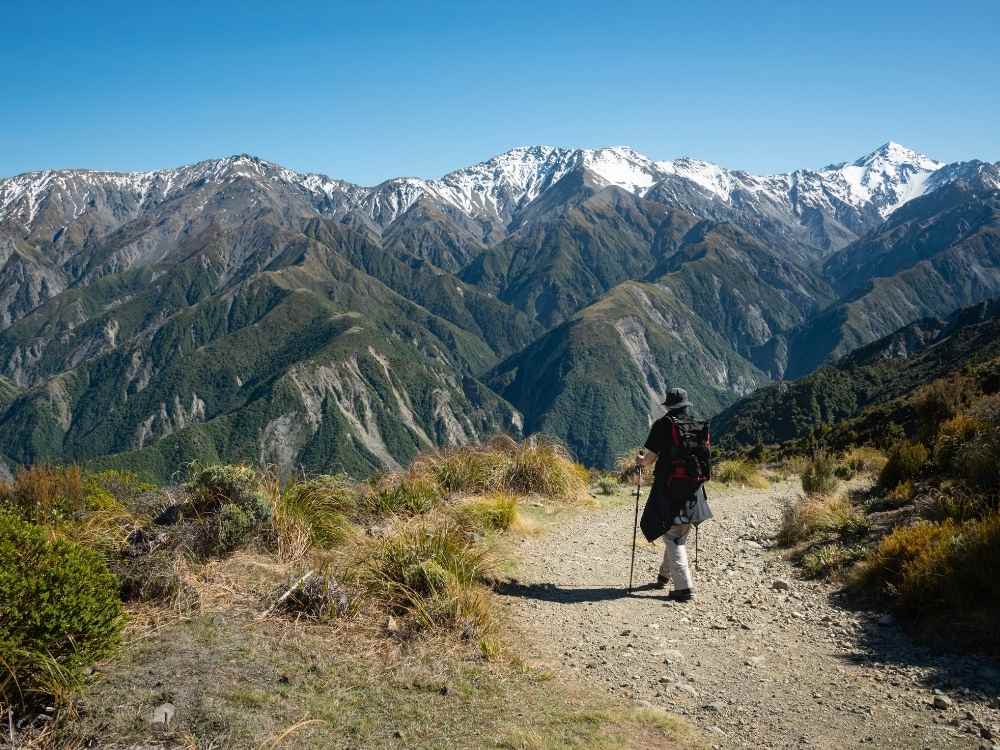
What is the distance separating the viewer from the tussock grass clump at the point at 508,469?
1390 cm

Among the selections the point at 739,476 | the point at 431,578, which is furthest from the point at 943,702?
Result: the point at 739,476

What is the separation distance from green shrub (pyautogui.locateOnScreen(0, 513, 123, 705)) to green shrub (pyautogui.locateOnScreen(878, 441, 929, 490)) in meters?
13.3

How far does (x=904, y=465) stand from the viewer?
13023mm

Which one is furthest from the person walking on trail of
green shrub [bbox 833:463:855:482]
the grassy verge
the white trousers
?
green shrub [bbox 833:463:855:482]

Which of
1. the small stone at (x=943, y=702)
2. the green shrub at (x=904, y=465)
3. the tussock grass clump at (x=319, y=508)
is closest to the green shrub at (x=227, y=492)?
the tussock grass clump at (x=319, y=508)

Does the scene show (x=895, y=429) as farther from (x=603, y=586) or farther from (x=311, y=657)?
(x=311, y=657)

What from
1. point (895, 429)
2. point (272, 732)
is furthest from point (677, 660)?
point (895, 429)

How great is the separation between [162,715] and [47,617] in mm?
1157

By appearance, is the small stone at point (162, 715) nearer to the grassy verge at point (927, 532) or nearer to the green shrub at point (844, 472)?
the grassy verge at point (927, 532)

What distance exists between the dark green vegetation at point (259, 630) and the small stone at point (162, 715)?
0.04 m

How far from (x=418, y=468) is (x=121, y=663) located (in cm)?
885

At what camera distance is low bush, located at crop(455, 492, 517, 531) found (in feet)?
36.9

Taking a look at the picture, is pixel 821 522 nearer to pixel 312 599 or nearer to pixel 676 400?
pixel 676 400

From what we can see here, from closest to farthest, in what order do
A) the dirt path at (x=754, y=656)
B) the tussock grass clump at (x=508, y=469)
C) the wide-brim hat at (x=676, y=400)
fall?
the dirt path at (x=754, y=656)
the wide-brim hat at (x=676, y=400)
the tussock grass clump at (x=508, y=469)
